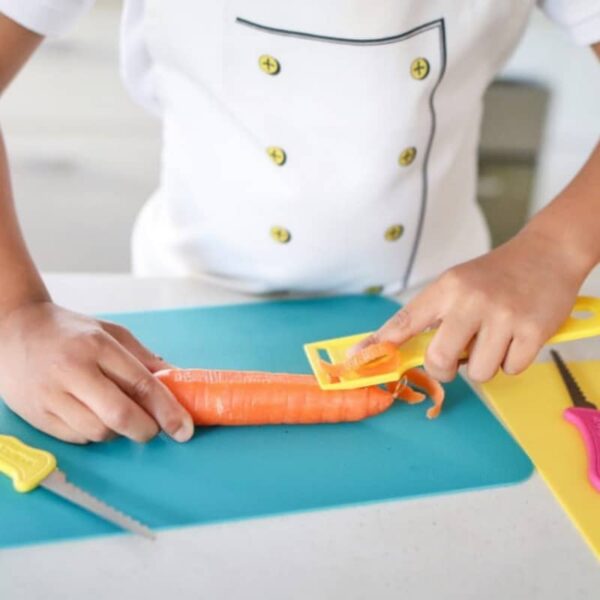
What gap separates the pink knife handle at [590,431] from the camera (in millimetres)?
570

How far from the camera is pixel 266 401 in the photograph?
62 cm

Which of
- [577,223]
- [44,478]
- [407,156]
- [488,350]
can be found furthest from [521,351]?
[44,478]

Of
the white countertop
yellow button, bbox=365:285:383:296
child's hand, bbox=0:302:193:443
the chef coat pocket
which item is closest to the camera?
the white countertop

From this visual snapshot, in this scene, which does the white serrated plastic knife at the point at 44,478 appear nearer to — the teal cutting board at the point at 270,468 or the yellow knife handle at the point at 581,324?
the teal cutting board at the point at 270,468

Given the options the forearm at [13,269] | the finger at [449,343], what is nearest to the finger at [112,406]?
the forearm at [13,269]

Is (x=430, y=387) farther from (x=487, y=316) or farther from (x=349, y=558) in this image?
(x=349, y=558)

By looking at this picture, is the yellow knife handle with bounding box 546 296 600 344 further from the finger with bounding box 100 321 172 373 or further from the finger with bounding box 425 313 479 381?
the finger with bounding box 100 321 172 373

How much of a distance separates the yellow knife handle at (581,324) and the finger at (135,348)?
0.31 m

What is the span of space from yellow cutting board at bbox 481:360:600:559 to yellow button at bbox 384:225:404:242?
0.61ft

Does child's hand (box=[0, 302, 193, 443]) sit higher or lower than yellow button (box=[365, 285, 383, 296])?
higher

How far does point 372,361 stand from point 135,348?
194 mm

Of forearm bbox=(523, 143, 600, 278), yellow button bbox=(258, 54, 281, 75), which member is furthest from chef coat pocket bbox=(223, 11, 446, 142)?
forearm bbox=(523, 143, 600, 278)

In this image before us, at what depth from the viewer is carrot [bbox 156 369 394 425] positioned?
24.4 inches

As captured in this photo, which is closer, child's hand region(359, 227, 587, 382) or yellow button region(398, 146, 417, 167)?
child's hand region(359, 227, 587, 382)
